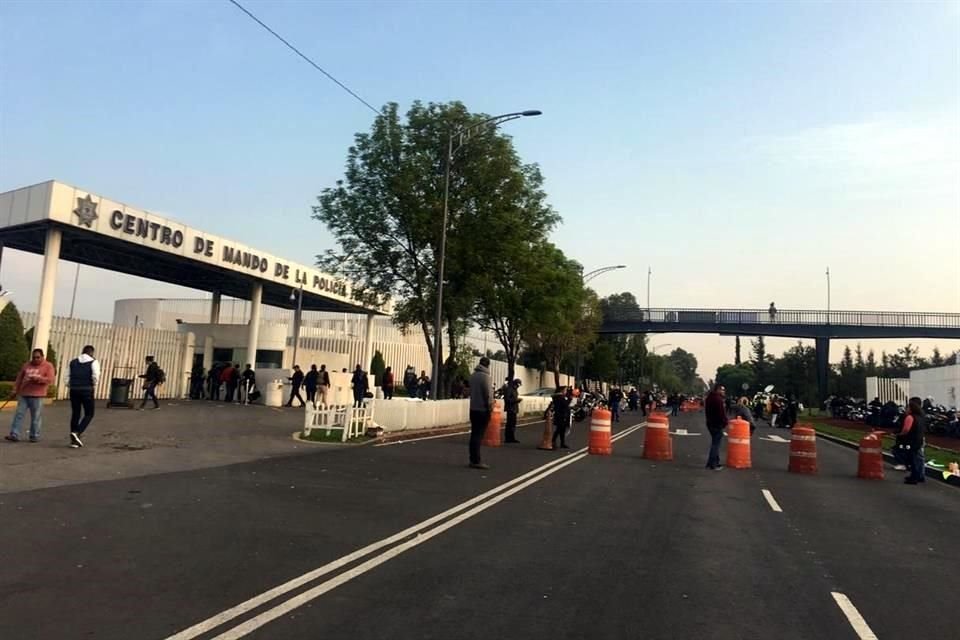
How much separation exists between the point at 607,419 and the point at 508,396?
390 centimetres

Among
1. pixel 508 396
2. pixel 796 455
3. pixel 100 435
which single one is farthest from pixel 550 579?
pixel 508 396

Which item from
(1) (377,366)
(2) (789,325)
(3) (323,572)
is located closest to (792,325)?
(2) (789,325)

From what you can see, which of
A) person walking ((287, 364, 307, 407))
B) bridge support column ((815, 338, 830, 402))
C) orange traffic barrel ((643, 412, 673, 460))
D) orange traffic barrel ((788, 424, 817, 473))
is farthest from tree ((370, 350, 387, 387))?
bridge support column ((815, 338, 830, 402))

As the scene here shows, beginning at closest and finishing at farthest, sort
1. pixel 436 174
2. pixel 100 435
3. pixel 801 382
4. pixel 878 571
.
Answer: pixel 878 571, pixel 100 435, pixel 436 174, pixel 801 382

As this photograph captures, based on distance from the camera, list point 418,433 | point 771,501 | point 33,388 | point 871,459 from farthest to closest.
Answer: point 418,433 < point 871,459 < point 33,388 < point 771,501

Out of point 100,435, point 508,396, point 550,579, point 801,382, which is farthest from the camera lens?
point 801,382

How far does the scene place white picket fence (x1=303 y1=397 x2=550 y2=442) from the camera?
18547 mm

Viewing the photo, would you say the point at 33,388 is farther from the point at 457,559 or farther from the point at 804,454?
the point at 804,454

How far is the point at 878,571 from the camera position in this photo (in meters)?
7.38

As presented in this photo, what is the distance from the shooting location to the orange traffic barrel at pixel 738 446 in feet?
53.5

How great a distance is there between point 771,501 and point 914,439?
5766 mm

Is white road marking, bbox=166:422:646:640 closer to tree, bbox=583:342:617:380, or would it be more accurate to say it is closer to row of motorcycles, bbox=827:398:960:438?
row of motorcycles, bbox=827:398:960:438

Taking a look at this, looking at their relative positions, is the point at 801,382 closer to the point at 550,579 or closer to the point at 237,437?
the point at 237,437

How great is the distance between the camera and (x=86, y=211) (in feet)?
81.2
